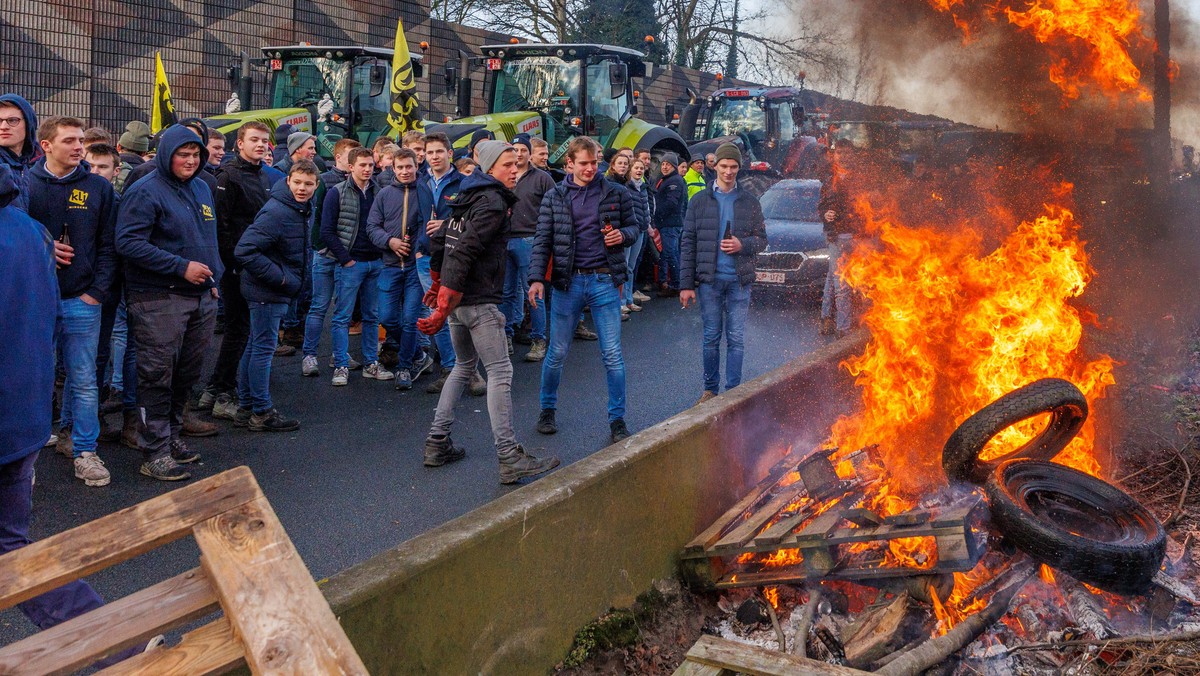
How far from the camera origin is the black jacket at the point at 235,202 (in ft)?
25.6

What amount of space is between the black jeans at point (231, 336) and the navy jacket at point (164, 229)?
1.29 metres

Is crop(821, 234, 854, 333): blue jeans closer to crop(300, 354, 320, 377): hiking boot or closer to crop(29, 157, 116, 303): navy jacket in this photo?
crop(300, 354, 320, 377): hiking boot

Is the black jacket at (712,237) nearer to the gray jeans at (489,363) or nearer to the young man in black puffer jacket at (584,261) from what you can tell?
the young man in black puffer jacket at (584,261)

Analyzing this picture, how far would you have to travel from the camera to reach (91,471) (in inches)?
232

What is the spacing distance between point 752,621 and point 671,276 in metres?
9.70

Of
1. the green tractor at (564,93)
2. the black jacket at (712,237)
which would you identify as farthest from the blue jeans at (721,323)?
the green tractor at (564,93)

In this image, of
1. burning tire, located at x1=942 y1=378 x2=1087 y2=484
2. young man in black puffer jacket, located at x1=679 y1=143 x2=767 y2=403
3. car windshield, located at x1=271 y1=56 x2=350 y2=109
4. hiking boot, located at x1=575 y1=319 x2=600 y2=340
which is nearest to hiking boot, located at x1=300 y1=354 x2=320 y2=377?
hiking boot, located at x1=575 y1=319 x2=600 y2=340

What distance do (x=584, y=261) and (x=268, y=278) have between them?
8.08 ft

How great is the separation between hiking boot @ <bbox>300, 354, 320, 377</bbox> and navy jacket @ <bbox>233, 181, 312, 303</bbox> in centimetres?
153

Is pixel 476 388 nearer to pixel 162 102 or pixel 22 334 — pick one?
pixel 22 334

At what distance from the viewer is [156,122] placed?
12594 mm

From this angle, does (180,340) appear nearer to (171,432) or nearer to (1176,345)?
(171,432)

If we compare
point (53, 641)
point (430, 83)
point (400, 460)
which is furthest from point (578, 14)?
point (53, 641)

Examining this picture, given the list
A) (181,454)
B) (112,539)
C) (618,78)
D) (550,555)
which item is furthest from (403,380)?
(618,78)
